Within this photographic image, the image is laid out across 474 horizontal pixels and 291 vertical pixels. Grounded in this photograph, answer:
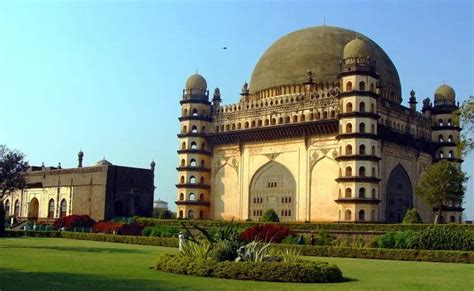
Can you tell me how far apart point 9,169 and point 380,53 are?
27.5 m

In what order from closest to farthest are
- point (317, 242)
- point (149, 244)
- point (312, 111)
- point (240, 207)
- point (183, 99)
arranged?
point (317, 242) < point (149, 244) < point (312, 111) < point (240, 207) < point (183, 99)

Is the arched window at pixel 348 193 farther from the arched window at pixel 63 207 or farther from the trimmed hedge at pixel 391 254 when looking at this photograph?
the arched window at pixel 63 207

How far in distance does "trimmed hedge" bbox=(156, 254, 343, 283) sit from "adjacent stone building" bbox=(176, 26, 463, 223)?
73.0 feet

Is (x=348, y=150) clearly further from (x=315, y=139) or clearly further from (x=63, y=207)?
(x=63, y=207)

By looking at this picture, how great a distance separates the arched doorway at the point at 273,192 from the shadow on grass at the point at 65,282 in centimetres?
2735

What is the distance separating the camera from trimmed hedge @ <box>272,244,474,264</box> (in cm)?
2077

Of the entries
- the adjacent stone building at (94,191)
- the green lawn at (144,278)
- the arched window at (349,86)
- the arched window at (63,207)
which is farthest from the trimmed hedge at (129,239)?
the arched window at (63,207)

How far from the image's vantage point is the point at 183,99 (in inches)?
1799

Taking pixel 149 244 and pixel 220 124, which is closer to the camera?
pixel 149 244

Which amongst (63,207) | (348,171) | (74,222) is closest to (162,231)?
(74,222)

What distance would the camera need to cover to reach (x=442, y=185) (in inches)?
1432

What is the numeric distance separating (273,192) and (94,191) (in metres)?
16.8

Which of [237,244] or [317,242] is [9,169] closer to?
[317,242]

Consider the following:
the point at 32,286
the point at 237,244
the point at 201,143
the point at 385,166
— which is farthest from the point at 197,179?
the point at 32,286
